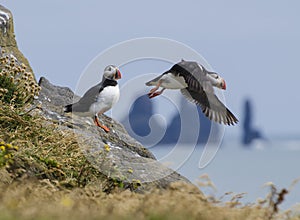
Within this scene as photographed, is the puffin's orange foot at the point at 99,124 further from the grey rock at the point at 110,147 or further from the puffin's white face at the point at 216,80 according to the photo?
the puffin's white face at the point at 216,80

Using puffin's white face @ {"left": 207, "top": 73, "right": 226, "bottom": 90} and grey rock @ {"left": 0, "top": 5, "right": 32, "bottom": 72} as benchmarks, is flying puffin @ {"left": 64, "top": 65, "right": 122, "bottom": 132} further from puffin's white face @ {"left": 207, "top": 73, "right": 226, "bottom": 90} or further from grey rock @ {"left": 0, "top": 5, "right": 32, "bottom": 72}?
grey rock @ {"left": 0, "top": 5, "right": 32, "bottom": 72}

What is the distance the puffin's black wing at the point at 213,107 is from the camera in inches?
422

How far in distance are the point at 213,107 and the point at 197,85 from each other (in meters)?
0.86

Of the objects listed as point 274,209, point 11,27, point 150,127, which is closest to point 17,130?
point 150,127

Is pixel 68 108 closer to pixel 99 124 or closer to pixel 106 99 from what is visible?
pixel 99 124

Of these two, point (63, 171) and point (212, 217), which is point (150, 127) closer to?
point (63, 171)

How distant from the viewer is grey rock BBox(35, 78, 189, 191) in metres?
8.73

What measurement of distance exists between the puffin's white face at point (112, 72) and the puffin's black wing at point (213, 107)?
5.09 feet

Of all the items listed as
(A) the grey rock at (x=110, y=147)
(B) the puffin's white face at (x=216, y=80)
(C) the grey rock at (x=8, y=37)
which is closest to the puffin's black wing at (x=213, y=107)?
(B) the puffin's white face at (x=216, y=80)

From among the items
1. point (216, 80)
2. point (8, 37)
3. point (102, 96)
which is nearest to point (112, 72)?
point (102, 96)

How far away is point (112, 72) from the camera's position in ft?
31.4

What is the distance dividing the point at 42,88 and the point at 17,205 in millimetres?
6171

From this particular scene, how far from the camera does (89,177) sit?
838 centimetres

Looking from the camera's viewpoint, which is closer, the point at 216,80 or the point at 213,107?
the point at 216,80
